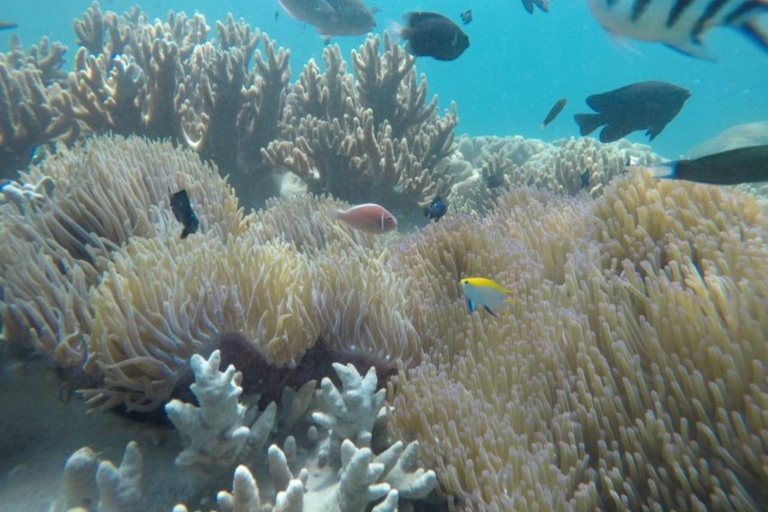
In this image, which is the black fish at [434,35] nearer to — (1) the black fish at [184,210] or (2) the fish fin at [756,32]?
(1) the black fish at [184,210]

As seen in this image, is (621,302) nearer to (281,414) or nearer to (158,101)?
(281,414)

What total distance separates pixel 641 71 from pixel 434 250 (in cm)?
12700

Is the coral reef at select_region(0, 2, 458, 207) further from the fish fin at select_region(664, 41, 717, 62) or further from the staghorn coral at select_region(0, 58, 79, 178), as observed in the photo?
the fish fin at select_region(664, 41, 717, 62)

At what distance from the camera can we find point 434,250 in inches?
133

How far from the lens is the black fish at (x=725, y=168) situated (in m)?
1.87

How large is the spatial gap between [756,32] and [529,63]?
133 metres

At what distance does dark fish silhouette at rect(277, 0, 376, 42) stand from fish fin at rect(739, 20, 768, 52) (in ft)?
19.6

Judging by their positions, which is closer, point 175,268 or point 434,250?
point 175,268

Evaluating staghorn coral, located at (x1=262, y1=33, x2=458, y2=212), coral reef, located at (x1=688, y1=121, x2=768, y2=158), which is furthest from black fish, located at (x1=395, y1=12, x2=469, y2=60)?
coral reef, located at (x1=688, y1=121, x2=768, y2=158)

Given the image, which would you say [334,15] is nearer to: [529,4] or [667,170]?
[529,4]

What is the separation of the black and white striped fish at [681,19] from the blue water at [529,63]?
214 feet

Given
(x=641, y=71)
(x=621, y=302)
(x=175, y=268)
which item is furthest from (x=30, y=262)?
(x=641, y=71)

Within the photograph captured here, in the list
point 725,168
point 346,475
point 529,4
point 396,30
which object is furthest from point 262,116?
point 725,168

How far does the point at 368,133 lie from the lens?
18.0 feet
